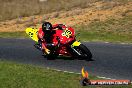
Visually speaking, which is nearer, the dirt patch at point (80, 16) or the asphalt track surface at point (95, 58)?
the asphalt track surface at point (95, 58)

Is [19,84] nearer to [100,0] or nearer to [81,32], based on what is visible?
[81,32]

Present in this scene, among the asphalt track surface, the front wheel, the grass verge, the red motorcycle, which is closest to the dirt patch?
the grass verge

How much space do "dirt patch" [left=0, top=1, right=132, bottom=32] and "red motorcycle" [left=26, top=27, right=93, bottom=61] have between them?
14.8m

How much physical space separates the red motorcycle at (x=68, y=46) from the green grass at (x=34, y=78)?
8.45 feet

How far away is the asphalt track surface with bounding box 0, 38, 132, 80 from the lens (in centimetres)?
1514

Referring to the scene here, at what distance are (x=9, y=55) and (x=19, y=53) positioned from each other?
66 centimetres

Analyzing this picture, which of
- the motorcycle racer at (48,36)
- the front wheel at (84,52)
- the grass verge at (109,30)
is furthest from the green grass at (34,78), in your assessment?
the grass verge at (109,30)

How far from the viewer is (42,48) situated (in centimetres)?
1805

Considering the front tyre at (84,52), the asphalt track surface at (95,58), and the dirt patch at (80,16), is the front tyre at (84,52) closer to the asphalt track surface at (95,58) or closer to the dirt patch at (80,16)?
the asphalt track surface at (95,58)

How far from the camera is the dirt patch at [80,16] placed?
1343 inches

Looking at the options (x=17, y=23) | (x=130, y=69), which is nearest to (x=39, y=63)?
(x=130, y=69)

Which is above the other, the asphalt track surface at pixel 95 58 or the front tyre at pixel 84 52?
the front tyre at pixel 84 52

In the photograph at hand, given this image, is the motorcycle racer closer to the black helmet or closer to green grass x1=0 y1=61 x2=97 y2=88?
the black helmet

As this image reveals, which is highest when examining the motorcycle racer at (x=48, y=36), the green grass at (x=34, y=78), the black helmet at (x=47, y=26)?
the black helmet at (x=47, y=26)
